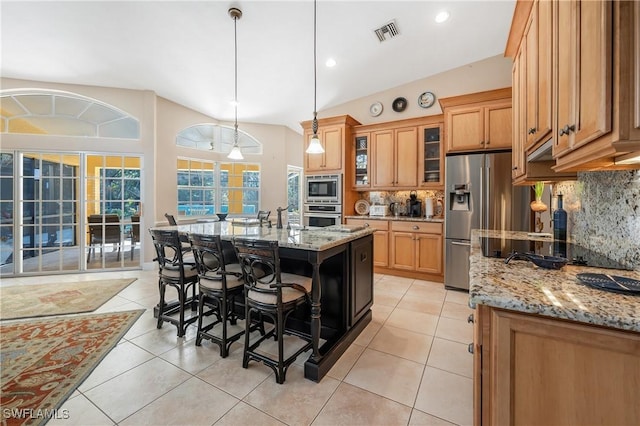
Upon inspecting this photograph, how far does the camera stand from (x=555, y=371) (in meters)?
0.90

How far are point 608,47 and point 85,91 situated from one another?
6.21 metres

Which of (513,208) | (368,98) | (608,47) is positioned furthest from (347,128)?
(608,47)

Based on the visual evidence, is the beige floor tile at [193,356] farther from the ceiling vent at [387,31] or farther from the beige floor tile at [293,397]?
the ceiling vent at [387,31]

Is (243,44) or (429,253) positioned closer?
(243,44)

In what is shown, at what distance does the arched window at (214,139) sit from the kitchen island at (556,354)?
19.1 feet

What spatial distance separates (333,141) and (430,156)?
1.69 meters

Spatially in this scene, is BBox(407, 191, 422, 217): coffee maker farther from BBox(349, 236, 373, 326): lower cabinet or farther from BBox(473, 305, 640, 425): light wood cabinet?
BBox(473, 305, 640, 425): light wood cabinet

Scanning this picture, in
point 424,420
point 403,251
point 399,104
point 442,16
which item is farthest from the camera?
point 399,104

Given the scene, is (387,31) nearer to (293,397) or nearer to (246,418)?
(293,397)

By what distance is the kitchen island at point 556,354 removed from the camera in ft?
2.66

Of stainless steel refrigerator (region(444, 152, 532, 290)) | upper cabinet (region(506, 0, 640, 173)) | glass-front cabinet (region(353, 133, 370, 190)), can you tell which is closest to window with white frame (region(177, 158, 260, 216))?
glass-front cabinet (region(353, 133, 370, 190))

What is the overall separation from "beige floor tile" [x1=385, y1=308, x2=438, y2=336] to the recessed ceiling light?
11.6 feet

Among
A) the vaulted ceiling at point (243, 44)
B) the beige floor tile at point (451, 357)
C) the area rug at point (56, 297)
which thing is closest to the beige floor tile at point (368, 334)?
the beige floor tile at point (451, 357)

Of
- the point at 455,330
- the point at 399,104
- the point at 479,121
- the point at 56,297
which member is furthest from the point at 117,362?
the point at 399,104
